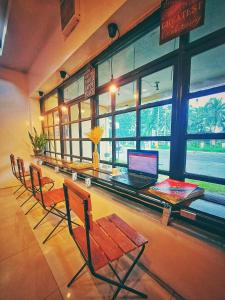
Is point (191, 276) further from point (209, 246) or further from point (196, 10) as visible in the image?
point (196, 10)

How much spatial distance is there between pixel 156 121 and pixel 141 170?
0.60 meters

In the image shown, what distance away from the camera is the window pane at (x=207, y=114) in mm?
1187

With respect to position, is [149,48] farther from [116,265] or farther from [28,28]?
[116,265]

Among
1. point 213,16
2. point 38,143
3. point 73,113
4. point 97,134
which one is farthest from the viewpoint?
point 38,143

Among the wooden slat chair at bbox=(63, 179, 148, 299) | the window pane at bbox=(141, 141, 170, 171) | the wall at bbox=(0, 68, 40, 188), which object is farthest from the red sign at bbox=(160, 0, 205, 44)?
the wall at bbox=(0, 68, 40, 188)

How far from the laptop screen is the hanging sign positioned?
1255mm

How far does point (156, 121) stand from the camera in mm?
1635

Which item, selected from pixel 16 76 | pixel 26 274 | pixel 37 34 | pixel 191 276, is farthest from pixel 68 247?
pixel 16 76

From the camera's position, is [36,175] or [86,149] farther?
[86,149]

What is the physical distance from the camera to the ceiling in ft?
6.88

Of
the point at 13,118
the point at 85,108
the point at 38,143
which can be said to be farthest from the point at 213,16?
the point at 13,118

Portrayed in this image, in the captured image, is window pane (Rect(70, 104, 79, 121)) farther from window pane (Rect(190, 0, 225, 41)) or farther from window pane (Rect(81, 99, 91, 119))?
window pane (Rect(190, 0, 225, 41))

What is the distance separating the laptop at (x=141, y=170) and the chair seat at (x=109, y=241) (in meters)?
0.40

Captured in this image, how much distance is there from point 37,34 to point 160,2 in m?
2.45
